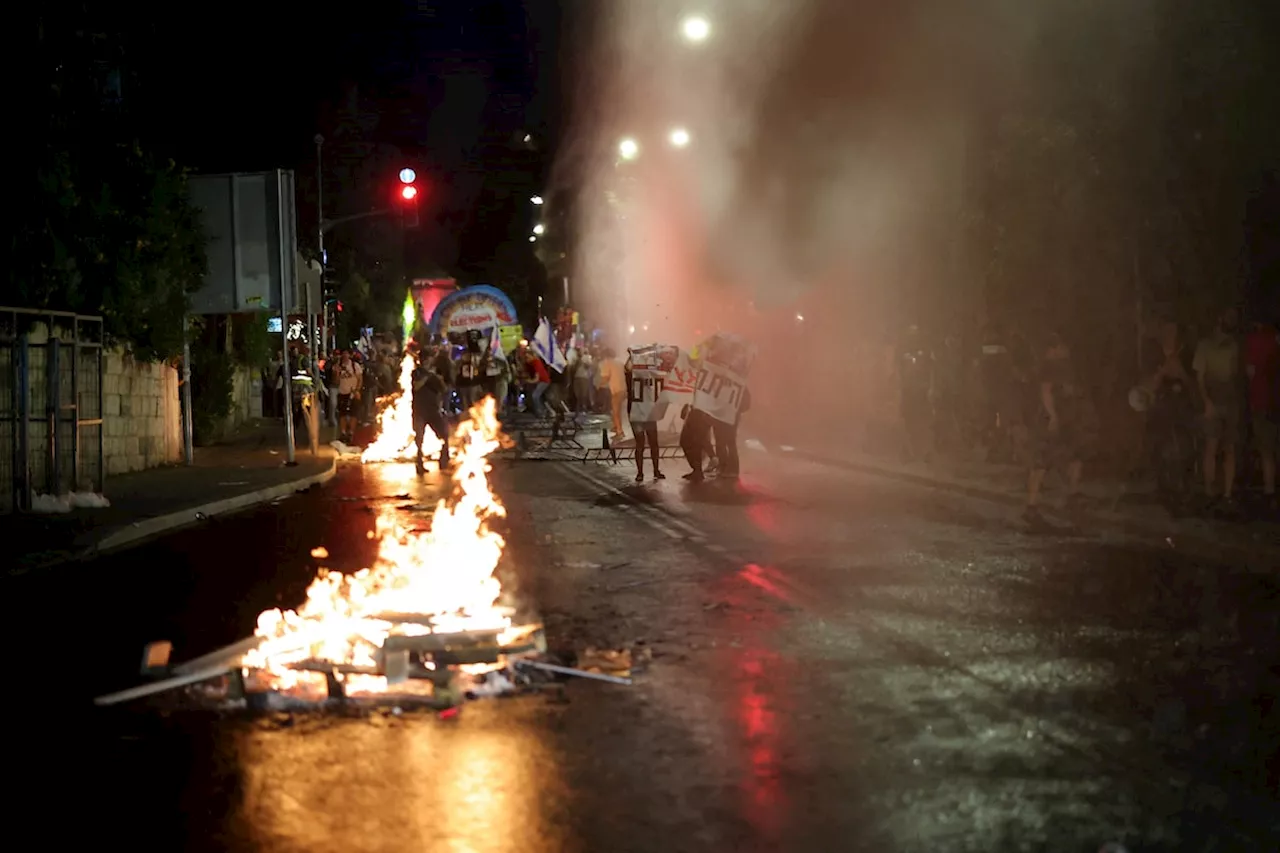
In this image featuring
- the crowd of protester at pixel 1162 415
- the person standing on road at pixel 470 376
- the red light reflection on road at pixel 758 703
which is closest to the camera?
the red light reflection on road at pixel 758 703

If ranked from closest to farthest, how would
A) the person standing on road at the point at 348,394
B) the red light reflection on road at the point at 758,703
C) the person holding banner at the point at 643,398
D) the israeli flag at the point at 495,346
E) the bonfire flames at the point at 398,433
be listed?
the red light reflection on road at the point at 758,703, the person holding banner at the point at 643,398, the bonfire flames at the point at 398,433, the person standing on road at the point at 348,394, the israeli flag at the point at 495,346

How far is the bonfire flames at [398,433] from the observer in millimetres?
26391

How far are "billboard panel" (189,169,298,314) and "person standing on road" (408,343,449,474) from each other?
286 cm

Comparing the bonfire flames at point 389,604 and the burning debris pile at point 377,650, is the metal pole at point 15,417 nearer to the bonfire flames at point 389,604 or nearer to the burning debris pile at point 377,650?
the bonfire flames at point 389,604

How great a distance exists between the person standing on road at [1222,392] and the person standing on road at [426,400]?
11.3 m

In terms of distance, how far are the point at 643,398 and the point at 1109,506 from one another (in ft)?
21.8

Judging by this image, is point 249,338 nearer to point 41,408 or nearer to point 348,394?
point 348,394

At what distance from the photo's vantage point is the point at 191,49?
24578 millimetres

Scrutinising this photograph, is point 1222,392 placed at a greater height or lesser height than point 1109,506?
greater

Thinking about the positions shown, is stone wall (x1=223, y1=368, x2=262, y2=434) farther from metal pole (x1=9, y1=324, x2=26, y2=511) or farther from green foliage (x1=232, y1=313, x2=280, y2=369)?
metal pole (x1=9, y1=324, x2=26, y2=511)

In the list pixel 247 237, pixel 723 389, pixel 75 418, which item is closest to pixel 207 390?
pixel 247 237

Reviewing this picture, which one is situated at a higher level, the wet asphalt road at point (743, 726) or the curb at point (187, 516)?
the curb at point (187, 516)

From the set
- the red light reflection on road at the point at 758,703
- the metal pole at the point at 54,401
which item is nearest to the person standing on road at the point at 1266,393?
the red light reflection on road at the point at 758,703

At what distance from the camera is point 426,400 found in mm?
21875
